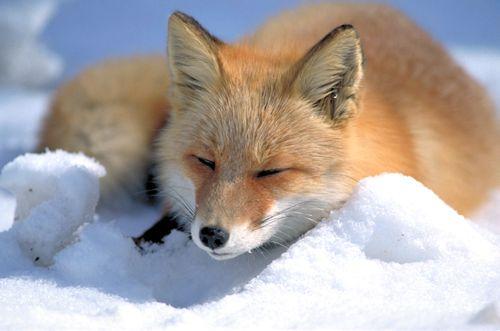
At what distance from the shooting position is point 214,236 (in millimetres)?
2100

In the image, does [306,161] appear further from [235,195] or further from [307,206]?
[235,195]

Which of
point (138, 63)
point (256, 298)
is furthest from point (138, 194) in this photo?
point (256, 298)

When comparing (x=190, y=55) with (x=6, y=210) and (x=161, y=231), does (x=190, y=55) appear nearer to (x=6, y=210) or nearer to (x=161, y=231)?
(x=161, y=231)

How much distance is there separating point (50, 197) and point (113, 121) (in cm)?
90

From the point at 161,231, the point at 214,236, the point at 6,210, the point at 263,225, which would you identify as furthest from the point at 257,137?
the point at 6,210

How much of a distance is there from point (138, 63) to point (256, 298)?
241 centimetres

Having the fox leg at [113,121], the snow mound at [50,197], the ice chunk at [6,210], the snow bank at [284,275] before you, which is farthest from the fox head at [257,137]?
the ice chunk at [6,210]

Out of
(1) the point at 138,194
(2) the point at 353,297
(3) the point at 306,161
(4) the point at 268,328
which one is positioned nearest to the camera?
(4) the point at 268,328

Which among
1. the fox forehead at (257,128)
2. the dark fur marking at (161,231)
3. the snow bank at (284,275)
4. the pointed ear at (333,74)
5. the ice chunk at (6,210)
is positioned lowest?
the ice chunk at (6,210)

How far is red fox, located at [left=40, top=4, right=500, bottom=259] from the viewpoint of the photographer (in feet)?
7.48

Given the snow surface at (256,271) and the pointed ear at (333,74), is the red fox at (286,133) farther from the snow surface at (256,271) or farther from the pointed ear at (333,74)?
the snow surface at (256,271)

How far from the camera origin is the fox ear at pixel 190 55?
2488 mm

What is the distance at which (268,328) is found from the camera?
1859mm

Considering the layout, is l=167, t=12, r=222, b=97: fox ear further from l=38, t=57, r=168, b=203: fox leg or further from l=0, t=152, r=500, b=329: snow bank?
l=38, t=57, r=168, b=203: fox leg
